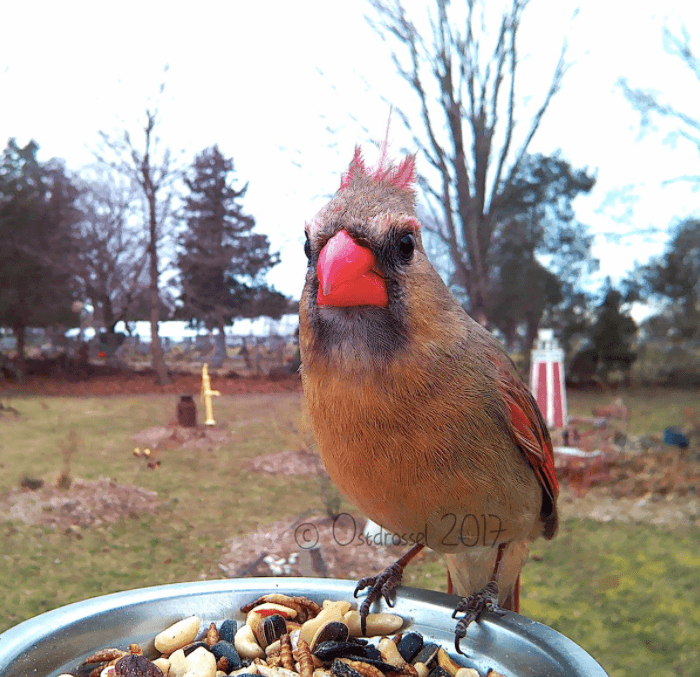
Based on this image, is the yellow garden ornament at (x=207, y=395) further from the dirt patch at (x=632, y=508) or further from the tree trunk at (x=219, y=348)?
the dirt patch at (x=632, y=508)

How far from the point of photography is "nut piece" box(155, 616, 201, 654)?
80 centimetres

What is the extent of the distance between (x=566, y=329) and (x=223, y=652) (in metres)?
2.13

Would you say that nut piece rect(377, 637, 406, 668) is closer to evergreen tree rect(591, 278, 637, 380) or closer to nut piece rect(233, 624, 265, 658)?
nut piece rect(233, 624, 265, 658)

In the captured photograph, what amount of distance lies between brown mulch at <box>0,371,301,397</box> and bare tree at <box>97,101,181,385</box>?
4cm

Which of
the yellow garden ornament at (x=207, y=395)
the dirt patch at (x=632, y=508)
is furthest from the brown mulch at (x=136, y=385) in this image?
the dirt patch at (x=632, y=508)

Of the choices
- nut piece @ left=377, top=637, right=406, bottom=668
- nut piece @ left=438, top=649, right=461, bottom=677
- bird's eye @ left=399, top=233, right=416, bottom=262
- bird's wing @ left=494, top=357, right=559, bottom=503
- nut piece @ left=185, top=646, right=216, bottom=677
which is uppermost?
bird's eye @ left=399, top=233, right=416, bottom=262

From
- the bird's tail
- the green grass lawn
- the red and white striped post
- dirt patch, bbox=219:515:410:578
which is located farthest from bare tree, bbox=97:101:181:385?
the red and white striped post

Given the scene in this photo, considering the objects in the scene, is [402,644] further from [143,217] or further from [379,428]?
[143,217]

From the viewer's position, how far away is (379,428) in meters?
0.80

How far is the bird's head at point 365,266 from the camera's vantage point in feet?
2.27

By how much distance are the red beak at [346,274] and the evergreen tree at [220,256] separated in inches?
36.0

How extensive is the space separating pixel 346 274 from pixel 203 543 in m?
1.08

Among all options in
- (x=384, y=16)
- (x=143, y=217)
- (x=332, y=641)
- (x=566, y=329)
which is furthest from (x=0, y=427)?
(x=566, y=329)

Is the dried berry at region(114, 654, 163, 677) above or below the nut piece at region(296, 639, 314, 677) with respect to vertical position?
above
